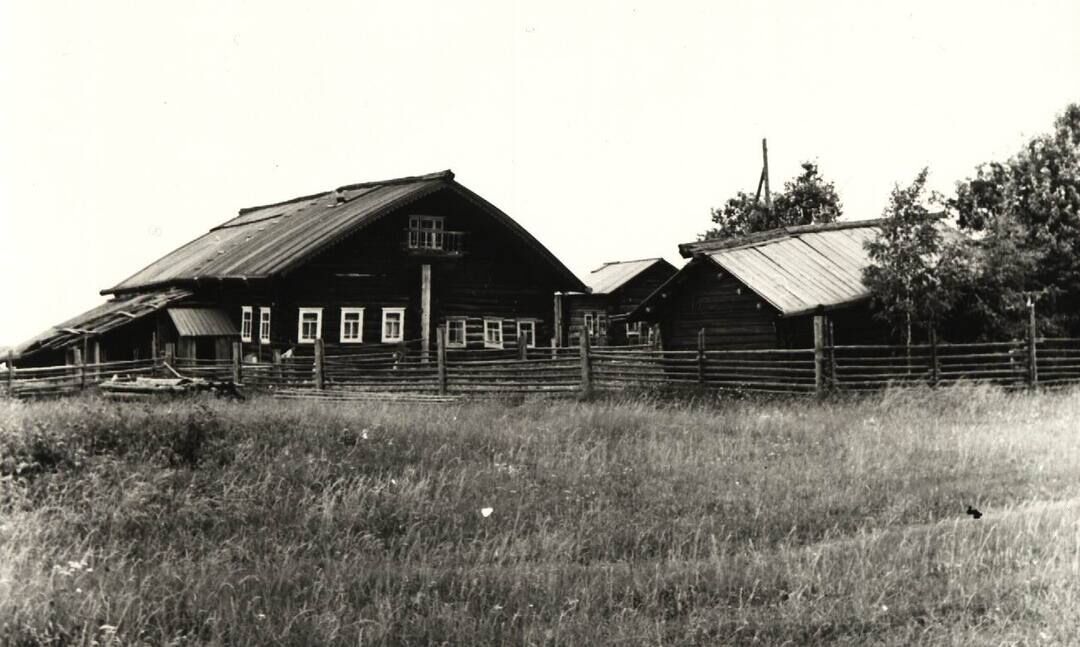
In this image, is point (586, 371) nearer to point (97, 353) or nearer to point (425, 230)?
point (425, 230)

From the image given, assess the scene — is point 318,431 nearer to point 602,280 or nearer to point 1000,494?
point 1000,494

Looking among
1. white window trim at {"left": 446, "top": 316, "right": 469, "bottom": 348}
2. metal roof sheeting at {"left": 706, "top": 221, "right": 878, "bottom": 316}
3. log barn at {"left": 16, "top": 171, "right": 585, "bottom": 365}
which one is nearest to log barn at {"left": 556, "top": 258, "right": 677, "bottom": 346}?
log barn at {"left": 16, "top": 171, "right": 585, "bottom": 365}

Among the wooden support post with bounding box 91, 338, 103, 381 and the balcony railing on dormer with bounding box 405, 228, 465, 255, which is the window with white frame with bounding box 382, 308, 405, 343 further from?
the wooden support post with bounding box 91, 338, 103, 381

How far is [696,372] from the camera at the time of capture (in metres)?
21.5

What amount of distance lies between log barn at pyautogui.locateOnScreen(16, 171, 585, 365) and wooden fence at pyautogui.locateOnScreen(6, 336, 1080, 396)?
4.00m

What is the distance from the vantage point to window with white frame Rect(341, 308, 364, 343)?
94.4 feet

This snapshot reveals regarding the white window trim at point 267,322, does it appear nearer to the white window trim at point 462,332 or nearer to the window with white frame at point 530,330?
the white window trim at point 462,332

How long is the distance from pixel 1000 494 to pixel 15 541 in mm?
8701

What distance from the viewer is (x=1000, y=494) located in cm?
942

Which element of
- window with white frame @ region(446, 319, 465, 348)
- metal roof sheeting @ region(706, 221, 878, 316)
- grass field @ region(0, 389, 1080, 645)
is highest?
metal roof sheeting @ region(706, 221, 878, 316)

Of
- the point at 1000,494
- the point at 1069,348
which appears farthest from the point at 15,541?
the point at 1069,348

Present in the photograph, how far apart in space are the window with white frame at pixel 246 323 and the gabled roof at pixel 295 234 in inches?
53.1

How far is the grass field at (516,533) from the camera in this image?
5.49m

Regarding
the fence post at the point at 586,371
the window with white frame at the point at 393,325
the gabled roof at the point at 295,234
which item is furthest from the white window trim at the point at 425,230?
the fence post at the point at 586,371
